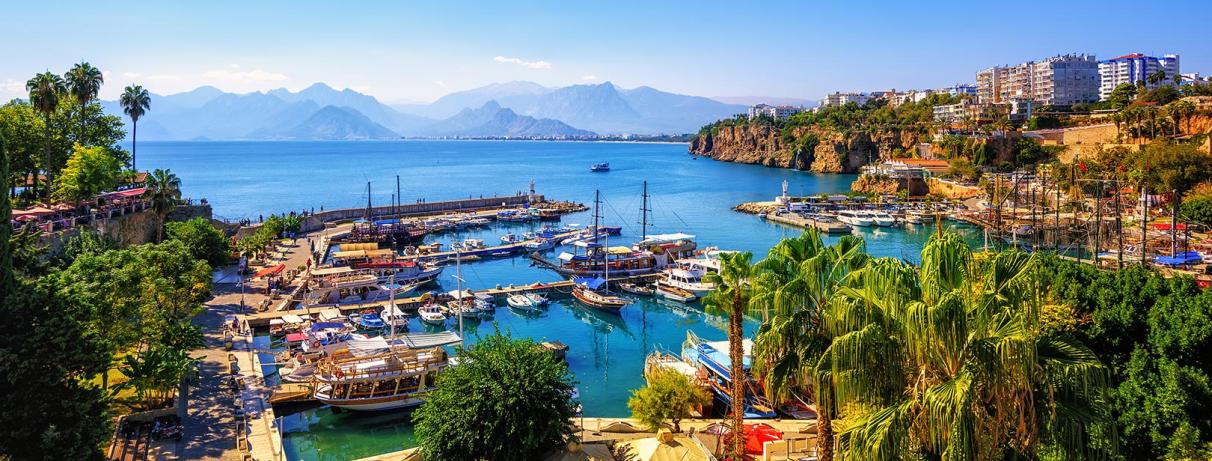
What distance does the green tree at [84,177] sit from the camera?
38.3m

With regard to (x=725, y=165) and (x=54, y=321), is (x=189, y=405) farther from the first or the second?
(x=725, y=165)

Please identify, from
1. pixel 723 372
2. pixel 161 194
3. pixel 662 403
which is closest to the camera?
pixel 662 403

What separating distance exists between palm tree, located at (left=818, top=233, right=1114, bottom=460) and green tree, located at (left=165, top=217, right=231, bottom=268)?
130 feet

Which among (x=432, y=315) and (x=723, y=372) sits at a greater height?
(x=723, y=372)

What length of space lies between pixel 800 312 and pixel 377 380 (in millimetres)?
18039

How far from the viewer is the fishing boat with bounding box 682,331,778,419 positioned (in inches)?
885

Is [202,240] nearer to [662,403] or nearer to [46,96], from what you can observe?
[46,96]

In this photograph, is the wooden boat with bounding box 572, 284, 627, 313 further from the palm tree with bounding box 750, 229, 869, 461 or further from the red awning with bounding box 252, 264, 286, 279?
the palm tree with bounding box 750, 229, 869, 461

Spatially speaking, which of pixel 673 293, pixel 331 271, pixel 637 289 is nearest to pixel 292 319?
pixel 331 271

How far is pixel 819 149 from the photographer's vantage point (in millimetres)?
142500

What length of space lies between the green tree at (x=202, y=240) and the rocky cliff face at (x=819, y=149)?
344ft

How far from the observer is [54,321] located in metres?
15.1

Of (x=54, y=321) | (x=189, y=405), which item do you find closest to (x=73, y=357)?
(x=54, y=321)

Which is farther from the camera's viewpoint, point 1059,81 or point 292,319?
point 1059,81
